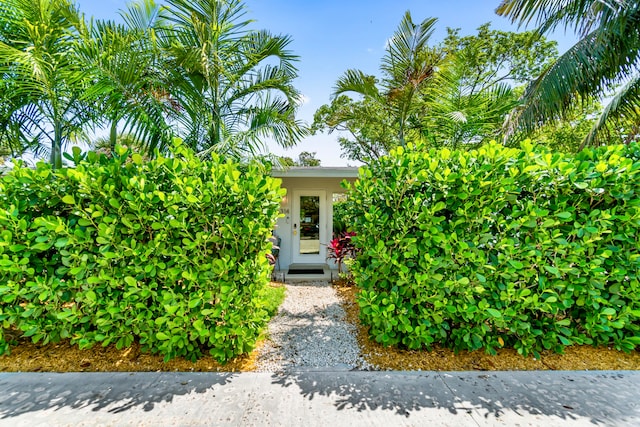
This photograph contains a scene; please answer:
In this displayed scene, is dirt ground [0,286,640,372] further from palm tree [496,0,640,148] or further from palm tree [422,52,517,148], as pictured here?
palm tree [496,0,640,148]

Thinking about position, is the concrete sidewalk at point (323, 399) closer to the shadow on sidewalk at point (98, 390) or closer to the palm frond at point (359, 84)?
the shadow on sidewalk at point (98, 390)

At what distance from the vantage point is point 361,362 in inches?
114

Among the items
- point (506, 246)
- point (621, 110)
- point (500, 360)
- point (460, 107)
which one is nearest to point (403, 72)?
point (460, 107)

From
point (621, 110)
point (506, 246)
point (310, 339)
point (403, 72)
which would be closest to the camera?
point (506, 246)

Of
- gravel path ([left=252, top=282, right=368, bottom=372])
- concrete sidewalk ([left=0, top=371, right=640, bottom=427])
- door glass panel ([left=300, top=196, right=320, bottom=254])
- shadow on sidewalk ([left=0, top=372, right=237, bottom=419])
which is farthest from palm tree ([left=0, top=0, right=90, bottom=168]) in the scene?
door glass panel ([left=300, top=196, right=320, bottom=254])

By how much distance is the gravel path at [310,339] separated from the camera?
288 centimetres

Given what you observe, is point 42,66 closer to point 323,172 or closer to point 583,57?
point 323,172

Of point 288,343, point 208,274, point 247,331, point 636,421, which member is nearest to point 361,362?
point 288,343

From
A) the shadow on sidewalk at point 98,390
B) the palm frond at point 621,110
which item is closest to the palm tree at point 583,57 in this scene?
the palm frond at point 621,110

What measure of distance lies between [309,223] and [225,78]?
15.1 feet

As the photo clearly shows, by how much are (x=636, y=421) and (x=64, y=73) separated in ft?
24.1

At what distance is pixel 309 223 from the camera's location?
8.12 m

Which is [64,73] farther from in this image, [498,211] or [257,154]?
[498,211]

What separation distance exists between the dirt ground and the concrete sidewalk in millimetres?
128
